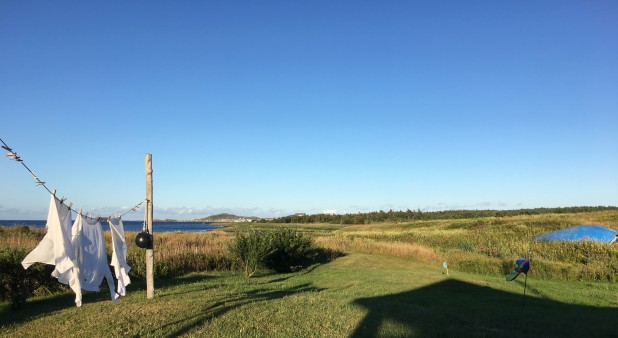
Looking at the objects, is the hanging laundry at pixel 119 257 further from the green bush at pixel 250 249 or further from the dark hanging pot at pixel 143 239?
the green bush at pixel 250 249

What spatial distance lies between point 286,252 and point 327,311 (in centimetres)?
1164

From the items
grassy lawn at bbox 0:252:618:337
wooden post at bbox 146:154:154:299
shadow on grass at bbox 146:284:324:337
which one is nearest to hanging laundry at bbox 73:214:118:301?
grassy lawn at bbox 0:252:618:337

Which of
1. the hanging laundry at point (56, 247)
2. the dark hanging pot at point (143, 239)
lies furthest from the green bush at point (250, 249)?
the hanging laundry at point (56, 247)

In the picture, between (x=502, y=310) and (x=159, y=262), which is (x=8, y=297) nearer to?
(x=159, y=262)

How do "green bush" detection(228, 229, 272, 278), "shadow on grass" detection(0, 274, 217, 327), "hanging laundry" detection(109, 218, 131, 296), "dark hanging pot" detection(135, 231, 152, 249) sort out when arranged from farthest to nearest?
"green bush" detection(228, 229, 272, 278)
"dark hanging pot" detection(135, 231, 152, 249)
"shadow on grass" detection(0, 274, 217, 327)
"hanging laundry" detection(109, 218, 131, 296)

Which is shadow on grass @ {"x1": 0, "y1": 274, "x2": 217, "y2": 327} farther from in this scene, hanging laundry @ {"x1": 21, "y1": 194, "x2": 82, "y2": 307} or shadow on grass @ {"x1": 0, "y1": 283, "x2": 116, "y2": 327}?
hanging laundry @ {"x1": 21, "y1": 194, "x2": 82, "y2": 307}

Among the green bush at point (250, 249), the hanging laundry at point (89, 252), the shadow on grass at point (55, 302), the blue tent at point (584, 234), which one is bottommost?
the blue tent at point (584, 234)

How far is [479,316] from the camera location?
9578 millimetres

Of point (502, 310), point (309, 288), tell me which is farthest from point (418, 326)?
point (309, 288)

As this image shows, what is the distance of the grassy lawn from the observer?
26.1ft

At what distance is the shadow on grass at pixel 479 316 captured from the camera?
8070 millimetres

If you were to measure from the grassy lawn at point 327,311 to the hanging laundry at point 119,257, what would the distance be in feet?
2.39

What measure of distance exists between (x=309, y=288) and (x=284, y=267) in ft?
21.1

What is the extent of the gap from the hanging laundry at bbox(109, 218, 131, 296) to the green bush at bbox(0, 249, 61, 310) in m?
3.83
